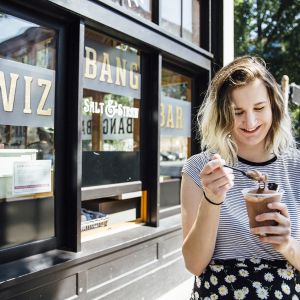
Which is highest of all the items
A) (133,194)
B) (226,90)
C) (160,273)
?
(226,90)

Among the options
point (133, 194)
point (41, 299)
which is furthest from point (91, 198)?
point (41, 299)

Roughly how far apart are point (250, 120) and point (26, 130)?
6.25ft

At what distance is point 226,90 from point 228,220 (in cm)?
54

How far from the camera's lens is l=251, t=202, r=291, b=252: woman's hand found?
132 centimetres

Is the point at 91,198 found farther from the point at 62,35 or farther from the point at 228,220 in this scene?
the point at 228,220

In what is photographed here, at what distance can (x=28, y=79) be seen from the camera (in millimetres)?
2893

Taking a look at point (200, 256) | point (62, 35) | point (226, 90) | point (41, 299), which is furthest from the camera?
point (62, 35)

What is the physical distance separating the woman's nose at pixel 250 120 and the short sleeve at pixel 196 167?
0.75ft

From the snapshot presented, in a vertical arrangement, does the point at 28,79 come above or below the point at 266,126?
above

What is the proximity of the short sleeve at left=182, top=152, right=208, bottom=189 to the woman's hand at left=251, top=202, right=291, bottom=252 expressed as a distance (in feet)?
1.04

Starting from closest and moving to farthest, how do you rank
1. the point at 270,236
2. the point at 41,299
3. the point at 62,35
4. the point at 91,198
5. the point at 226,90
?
the point at 270,236 → the point at 226,90 → the point at 41,299 → the point at 62,35 → the point at 91,198

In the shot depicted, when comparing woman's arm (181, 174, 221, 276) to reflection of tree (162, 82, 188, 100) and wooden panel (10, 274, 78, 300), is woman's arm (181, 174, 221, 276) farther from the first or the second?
reflection of tree (162, 82, 188, 100)

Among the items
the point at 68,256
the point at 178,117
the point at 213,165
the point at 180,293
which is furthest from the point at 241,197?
the point at 178,117

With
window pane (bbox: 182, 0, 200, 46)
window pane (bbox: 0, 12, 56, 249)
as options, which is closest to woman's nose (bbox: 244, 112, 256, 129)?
window pane (bbox: 0, 12, 56, 249)
